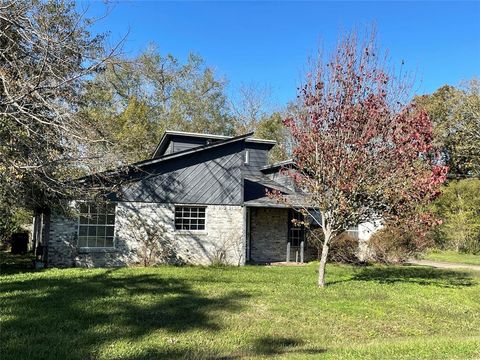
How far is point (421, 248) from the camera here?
19.5 meters

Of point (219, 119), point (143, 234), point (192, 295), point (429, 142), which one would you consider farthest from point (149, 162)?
point (219, 119)

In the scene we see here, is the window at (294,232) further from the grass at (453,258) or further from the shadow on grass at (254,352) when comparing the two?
the shadow on grass at (254,352)

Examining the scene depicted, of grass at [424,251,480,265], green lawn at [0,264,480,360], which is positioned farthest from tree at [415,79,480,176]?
green lawn at [0,264,480,360]

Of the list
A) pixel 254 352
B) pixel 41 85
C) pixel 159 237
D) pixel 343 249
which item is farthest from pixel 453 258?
pixel 41 85

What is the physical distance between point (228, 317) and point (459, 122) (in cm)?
3342

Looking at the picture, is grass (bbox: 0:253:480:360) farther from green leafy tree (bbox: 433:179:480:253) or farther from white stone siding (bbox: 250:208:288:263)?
green leafy tree (bbox: 433:179:480:253)

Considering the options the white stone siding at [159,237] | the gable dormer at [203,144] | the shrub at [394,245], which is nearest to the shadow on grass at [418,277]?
the shrub at [394,245]

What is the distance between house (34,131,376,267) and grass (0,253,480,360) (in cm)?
Answer: 203

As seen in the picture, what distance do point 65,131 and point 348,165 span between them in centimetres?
693

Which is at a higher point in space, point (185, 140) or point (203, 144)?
point (185, 140)

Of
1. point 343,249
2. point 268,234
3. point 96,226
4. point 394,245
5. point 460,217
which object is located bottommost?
point 343,249

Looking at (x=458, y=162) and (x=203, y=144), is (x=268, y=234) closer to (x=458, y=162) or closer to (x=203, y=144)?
(x=203, y=144)

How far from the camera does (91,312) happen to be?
8.10m

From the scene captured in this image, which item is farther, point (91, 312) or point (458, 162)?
point (458, 162)
